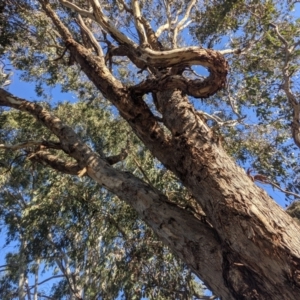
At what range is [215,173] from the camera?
305cm

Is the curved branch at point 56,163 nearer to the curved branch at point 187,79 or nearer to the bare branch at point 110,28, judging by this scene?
the curved branch at point 187,79

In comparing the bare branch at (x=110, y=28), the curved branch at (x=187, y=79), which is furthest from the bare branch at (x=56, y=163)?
the bare branch at (x=110, y=28)

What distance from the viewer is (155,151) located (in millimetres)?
3836

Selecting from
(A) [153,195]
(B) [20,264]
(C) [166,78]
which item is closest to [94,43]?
(C) [166,78]

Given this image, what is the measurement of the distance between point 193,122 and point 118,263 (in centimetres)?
450

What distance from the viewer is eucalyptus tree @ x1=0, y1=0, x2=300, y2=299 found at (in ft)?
9.30

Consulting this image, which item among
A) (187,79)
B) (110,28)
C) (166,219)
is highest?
(110,28)

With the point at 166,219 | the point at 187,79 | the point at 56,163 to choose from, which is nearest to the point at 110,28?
the point at 187,79

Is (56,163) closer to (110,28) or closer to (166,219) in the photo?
(110,28)

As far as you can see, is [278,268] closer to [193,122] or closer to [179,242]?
[179,242]

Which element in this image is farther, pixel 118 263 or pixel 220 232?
pixel 118 263

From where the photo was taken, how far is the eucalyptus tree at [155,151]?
2.84 m

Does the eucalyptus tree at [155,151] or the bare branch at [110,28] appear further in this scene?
the bare branch at [110,28]

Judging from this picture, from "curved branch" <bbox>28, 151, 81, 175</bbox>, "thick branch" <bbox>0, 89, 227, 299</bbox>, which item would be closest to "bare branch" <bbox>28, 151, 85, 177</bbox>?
"curved branch" <bbox>28, 151, 81, 175</bbox>
